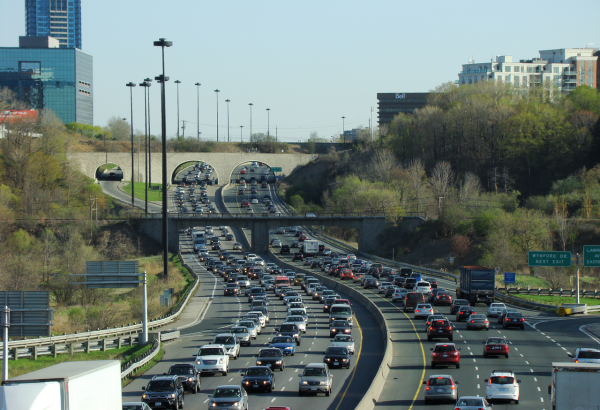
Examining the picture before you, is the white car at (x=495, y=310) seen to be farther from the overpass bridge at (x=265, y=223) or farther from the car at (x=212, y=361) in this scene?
the overpass bridge at (x=265, y=223)

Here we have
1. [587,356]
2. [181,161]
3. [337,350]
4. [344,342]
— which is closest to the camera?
[587,356]

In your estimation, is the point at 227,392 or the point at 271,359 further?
the point at 271,359

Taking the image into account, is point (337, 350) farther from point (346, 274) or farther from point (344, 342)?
point (346, 274)

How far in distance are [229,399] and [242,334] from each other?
17363 mm

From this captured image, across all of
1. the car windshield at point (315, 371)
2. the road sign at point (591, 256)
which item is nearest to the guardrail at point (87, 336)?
the car windshield at point (315, 371)

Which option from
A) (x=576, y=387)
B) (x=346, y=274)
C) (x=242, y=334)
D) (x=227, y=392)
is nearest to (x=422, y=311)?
(x=242, y=334)

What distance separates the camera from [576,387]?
1766 centimetres

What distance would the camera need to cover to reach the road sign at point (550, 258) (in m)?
62.9

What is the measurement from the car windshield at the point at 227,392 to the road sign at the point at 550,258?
44357mm

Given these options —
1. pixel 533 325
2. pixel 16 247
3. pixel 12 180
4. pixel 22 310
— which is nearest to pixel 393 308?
pixel 533 325

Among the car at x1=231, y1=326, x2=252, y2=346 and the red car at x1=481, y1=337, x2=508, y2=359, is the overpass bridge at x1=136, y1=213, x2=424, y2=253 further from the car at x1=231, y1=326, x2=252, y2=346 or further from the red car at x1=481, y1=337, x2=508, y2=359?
the red car at x1=481, y1=337, x2=508, y2=359

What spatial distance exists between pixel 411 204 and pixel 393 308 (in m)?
59.3

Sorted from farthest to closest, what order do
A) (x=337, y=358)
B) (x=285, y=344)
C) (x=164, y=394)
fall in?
(x=285, y=344) → (x=337, y=358) → (x=164, y=394)

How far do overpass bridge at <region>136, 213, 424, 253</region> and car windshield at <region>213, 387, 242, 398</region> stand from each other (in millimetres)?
73100
